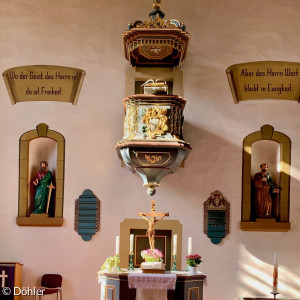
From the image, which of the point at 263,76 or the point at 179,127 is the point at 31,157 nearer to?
the point at 179,127

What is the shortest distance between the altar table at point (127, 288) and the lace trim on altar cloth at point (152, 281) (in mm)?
136

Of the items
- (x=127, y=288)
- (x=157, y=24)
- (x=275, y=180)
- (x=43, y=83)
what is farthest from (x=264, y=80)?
(x=127, y=288)

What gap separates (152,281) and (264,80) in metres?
5.31

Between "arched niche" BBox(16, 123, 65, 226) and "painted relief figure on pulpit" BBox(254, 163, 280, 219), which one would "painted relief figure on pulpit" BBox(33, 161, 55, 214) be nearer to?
"arched niche" BBox(16, 123, 65, 226)

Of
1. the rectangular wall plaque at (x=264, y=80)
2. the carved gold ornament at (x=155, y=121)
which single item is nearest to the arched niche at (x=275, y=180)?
the rectangular wall plaque at (x=264, y=80)

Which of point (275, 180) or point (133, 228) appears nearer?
point (133, 228)

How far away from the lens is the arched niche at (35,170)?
1320 centimetres

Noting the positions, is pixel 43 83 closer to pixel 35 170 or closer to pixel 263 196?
pixel 35 170

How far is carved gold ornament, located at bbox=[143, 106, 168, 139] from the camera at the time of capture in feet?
38.5

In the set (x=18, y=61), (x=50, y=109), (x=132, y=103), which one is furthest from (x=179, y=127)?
(x=18, y=61)

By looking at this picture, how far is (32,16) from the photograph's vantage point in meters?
13.6

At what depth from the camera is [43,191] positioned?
43.9 ft

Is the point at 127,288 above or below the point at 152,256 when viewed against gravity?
below

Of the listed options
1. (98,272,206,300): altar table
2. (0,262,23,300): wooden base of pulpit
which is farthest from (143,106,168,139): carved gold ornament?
(0,262,23,300): wooden base of pulpit
